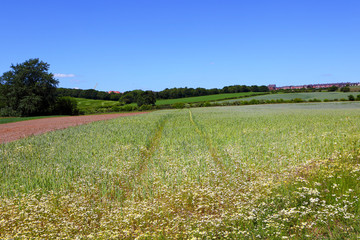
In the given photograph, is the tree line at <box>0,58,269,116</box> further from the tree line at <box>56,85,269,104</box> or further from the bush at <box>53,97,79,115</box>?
the tree line at <box>56,85,269,104</box>

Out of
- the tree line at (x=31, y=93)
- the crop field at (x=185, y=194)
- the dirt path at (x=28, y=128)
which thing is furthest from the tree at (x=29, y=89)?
the crop field at (x=185, y=194)

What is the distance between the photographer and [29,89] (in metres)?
59.0

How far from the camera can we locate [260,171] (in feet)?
26.2

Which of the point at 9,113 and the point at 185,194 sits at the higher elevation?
the point at 9,113

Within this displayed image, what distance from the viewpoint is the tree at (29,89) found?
57781 millimetres

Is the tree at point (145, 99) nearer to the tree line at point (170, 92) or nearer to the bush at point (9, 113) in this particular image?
the tree line at point (170, 92)

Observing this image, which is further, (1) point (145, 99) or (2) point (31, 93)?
(1) point (145, 99)

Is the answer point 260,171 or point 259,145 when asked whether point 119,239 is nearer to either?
point 260,171

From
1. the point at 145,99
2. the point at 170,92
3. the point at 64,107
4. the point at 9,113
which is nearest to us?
the point at 9,113

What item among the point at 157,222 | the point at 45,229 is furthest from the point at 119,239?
the point at 45,229

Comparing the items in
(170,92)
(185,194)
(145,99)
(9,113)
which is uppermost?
(170,92)

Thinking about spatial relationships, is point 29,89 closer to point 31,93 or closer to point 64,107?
point 31,93

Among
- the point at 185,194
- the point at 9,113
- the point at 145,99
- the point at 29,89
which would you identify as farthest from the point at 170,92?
the point at 185,194

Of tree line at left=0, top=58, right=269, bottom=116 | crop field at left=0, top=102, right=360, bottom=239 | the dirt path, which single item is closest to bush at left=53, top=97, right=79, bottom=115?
tree line at left=0, top=58, right=269, bottom=116
